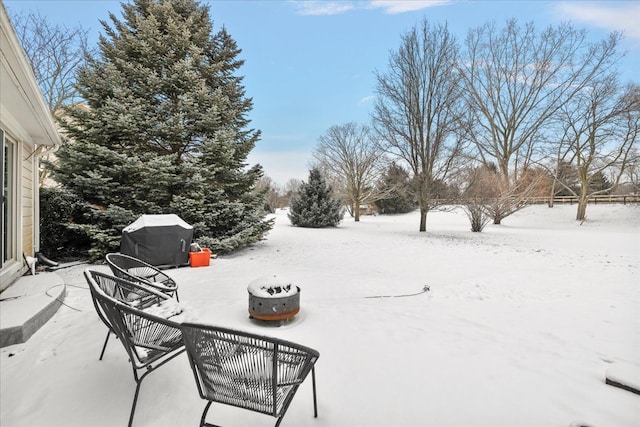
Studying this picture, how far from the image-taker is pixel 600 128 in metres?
16.0

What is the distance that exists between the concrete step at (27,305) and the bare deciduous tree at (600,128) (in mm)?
22354

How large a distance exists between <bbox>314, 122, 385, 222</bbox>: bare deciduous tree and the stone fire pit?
54.8 feet

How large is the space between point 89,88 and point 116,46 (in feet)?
4.85

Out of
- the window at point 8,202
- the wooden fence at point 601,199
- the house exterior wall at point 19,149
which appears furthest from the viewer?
the wooden fence at point 601,199

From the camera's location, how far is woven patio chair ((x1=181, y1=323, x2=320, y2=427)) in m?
1.43

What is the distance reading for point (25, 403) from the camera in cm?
193

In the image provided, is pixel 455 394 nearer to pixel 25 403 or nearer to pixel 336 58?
pixel 25 403

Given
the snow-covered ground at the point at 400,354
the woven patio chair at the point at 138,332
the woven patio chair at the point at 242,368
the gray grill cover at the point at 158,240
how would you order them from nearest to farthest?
the woven patio chair at the point at 242,368 → the woven patio chair at the point at 138,332 → the snow-covered ground at the point at 400,354 → the gray grill cover at the point at 158,240

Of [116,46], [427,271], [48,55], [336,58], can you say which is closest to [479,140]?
[336,58]

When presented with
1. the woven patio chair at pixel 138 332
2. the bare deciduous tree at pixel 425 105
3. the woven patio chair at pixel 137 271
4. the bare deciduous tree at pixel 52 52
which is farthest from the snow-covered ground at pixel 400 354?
the bare deciduous tree at pixel 52 52

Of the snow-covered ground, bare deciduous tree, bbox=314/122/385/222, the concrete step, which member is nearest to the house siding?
the snow-covered ground

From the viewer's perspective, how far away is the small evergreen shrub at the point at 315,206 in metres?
15.2

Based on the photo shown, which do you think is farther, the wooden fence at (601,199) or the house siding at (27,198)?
the wooden fence at (601,199)

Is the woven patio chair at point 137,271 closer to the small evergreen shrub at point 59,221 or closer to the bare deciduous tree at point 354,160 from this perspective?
the small evergreen shrub at point 59,221
